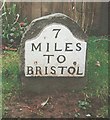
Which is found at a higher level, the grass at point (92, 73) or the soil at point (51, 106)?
the grass at point (92, 73)

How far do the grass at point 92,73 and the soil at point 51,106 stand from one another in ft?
0.24

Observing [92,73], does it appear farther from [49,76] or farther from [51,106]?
[51,106]

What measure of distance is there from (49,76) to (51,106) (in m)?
0.24

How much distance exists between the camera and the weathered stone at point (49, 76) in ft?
9.58

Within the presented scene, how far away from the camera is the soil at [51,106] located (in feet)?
9.30

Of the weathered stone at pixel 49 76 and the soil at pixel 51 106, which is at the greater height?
the weathered stone at pixel 49 76

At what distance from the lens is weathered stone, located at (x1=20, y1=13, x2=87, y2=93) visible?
2920 millimetres

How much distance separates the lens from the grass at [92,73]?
3.07 meters

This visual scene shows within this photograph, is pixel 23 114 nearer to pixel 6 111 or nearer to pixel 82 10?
pixel 6 111

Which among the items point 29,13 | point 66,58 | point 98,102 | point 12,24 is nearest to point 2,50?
point 12,24

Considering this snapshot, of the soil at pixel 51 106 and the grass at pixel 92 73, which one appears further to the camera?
the grass at pixel 92 73

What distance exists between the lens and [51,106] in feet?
9.55

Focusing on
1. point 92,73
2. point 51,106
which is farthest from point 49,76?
point 92,73

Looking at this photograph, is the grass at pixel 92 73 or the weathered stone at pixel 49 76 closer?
the weathered stone at pixel 49 76
